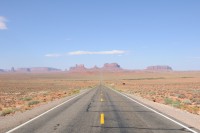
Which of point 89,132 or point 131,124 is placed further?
point 131,124

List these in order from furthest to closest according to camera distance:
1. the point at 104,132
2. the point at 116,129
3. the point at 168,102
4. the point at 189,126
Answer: the point at 168,102 → the point at 189,126 → the point at 116,129 → the point at 104,132

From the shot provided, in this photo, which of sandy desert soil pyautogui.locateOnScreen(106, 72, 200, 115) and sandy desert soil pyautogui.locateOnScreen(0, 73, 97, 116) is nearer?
sandy desert soil pyautogui.locateOnScreen(0, 73, 97, 116)

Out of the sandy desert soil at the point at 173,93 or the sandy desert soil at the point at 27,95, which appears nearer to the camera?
the sandy desert soil at the point at 27,95

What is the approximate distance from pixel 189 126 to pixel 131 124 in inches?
91.4

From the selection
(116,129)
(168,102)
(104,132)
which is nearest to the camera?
(104,132)

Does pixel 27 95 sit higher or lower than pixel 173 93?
lower

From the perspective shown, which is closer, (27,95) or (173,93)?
(173,93)

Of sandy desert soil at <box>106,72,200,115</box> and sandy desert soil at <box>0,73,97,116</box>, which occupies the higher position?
sandy desert soil at <box>106,72,200,115</box>

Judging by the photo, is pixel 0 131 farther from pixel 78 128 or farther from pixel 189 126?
pixel 189 126

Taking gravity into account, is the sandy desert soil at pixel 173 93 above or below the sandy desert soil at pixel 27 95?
above

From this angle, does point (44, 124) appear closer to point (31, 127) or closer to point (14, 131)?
point (31, 127)

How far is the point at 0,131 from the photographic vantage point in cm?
1009

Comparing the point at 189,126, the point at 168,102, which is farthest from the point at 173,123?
the point at 168,102

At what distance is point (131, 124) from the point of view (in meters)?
11.6
